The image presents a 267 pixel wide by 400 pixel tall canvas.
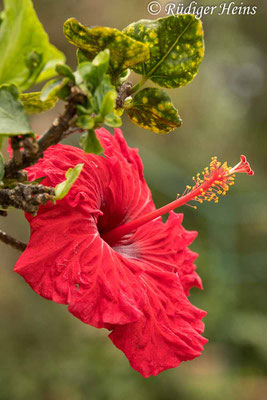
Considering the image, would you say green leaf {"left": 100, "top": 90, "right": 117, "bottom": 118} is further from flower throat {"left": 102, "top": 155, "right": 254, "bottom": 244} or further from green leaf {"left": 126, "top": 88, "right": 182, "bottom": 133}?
flower throat {"left": 102, "top": 155, "right": 254, "bottom": 244}

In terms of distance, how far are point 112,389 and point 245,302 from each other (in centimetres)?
144

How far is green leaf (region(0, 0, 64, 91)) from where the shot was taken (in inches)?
14.2

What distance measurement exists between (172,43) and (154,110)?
0.23ft

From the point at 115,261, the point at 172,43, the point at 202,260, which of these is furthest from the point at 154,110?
the point at 202,260

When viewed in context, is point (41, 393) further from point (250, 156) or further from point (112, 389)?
point (250, 156)

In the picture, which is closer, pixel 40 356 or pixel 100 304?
pixel 100 304

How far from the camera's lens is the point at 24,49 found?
1.24 ft

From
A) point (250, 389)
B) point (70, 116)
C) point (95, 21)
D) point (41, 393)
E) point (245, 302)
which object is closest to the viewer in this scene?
point (70, 116)

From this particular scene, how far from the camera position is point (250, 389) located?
9.57ft

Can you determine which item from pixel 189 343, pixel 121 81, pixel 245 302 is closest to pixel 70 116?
pixel 121 81

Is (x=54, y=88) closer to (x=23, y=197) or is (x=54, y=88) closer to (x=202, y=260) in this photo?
(x=23, y=197)

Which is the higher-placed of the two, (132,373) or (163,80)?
(163,80)

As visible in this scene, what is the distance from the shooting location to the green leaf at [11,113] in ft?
1.22

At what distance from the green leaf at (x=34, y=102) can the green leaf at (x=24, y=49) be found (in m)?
0.07
